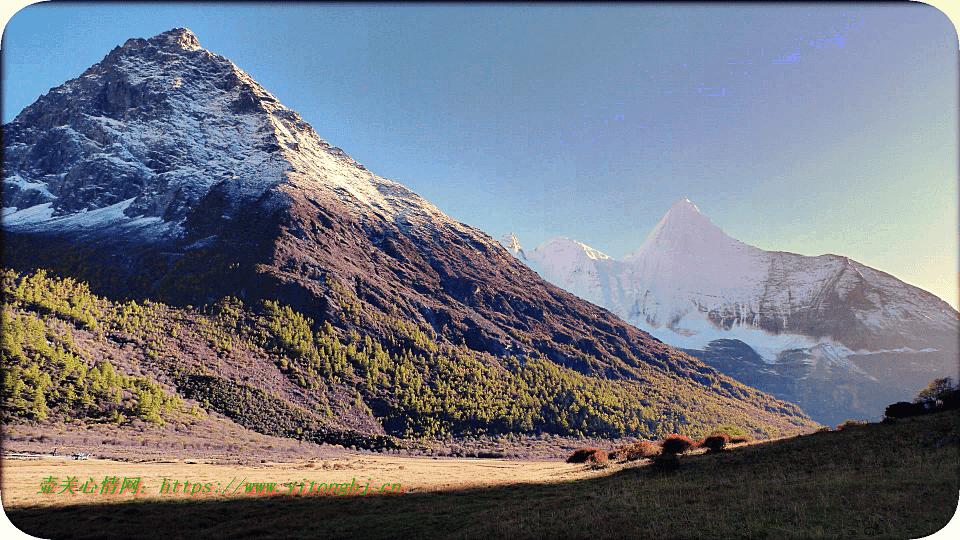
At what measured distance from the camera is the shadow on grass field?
1800 centimetres

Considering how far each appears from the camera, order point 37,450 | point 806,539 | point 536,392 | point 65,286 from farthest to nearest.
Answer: point 536,392 → point 65,286 → point 37,450 → point 806,539

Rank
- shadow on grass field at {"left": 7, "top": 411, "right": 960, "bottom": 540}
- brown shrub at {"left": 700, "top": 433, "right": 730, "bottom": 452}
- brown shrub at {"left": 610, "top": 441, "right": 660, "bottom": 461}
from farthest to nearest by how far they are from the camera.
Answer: brown shrub at {"left": 610, "top": 441, "right": 660, "bottom": 461} → brown shrub at {"left": 700, "top": 433, "right": 730, "bottom": 452} → shadow on grass field at {"left": 7, "top": 411, "right": 960, "bottom": 540}

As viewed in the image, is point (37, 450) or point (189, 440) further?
point (189, 440)

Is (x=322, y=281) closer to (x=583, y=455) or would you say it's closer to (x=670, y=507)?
(x=583, y=455)

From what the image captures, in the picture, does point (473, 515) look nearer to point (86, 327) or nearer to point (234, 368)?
point (234, 368)

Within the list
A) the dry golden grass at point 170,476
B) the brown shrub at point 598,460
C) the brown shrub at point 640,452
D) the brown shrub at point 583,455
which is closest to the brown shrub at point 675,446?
the brown shrub at point 640,452

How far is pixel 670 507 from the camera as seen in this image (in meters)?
22.2

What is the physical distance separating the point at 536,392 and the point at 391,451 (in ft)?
221

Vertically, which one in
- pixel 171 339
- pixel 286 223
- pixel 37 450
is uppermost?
pixel 286 223

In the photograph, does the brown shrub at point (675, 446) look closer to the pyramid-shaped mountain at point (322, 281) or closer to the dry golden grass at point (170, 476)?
the dry golden grass at point (170, 476)

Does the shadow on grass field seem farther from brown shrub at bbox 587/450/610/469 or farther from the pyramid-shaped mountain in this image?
the pyramid-shaped mountain

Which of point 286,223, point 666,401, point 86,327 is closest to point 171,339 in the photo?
point 86,327

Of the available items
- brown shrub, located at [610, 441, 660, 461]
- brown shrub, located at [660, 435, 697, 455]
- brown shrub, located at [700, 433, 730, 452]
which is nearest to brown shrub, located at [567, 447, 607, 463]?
brown shrub, located at [610, 441, 660, 461]

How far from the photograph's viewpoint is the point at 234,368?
93.6 meters
